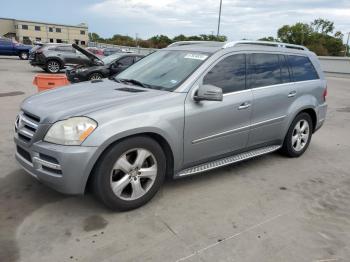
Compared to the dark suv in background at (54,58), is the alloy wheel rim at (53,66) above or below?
below

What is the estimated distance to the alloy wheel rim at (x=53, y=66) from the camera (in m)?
17.9

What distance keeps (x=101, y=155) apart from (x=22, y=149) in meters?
0.90

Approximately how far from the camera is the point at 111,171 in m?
3.24

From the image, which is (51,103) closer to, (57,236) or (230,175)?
(57,236)

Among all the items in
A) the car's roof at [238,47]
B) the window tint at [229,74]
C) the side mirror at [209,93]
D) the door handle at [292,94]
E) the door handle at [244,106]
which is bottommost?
the door handle at [244,106]

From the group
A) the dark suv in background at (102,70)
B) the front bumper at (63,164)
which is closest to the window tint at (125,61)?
the dark suv in background at (102,70)

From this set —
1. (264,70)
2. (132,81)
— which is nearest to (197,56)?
(132,81)

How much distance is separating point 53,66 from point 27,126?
15.8 metres

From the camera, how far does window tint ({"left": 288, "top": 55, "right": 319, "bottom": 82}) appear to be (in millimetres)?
5074

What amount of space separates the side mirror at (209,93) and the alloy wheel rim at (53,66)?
629 inches

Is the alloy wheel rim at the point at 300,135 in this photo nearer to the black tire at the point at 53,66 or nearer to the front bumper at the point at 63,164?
the front bumper at the point at 63,164

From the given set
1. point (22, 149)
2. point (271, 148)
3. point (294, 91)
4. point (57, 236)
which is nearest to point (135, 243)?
point (57, 236)

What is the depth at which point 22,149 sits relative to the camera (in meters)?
3.46

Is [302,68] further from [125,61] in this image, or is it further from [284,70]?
[125,61]
